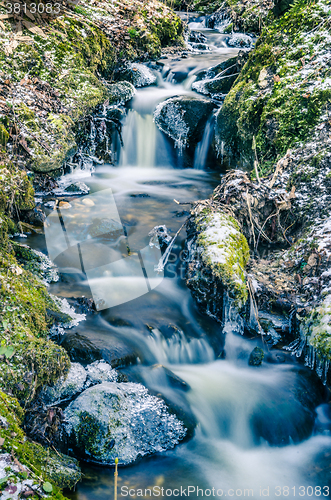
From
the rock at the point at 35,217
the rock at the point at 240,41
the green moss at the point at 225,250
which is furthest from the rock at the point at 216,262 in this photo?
the rock at the point at 240,41

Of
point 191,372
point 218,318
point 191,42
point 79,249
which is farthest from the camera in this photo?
point 191,42

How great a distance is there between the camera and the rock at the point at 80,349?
10.3ft

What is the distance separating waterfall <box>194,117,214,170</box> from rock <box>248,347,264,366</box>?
5.06 metres

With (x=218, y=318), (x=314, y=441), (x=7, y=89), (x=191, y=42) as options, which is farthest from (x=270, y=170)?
(x=191, y=42)

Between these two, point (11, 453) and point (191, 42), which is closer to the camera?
point (11, 453)

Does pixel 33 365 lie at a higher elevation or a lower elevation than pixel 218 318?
higher

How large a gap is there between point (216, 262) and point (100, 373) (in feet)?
5.57

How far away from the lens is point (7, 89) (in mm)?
5488

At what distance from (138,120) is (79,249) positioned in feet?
14.1

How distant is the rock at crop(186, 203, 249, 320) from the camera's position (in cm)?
373

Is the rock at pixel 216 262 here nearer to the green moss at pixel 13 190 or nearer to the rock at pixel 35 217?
the green moss at pixel 13 190

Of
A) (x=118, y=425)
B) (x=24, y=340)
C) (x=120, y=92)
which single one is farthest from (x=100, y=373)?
(x=120, y=92)

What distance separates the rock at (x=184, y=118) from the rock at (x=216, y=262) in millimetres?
3865

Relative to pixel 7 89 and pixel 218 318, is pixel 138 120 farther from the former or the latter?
pixel 218 318
